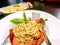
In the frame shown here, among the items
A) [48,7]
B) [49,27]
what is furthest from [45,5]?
[49,27]

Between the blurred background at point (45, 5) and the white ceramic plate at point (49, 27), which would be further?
the blurred background at point (45, 5)

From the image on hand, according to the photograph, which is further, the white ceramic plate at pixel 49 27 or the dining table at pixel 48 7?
the dining table at pixel 48 7

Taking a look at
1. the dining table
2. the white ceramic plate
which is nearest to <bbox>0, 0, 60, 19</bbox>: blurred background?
the dining table

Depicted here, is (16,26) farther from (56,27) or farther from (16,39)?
(56,27)

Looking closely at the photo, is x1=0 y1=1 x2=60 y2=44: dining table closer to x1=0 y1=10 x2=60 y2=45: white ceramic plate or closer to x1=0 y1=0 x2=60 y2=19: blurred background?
x1=0 y1=0 x2=60 y2=19: blurred background

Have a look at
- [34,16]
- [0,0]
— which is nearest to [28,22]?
[34,16]

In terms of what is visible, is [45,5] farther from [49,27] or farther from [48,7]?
[49,27]

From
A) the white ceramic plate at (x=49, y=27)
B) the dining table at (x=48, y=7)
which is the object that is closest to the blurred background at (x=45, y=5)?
the dining table at (x=48, y=7)

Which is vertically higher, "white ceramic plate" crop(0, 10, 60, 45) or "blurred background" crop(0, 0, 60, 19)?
"white ceramic plate" crop(0, 10, 60, 45)

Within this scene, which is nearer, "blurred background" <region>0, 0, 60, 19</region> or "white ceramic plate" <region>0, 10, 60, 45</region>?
"white ceramic plate" <region>0, 10, 60, 45</region>

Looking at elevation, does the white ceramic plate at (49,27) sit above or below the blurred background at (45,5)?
above

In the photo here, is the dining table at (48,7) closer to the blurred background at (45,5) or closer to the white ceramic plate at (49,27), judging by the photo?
the blurred background at (45,5)
